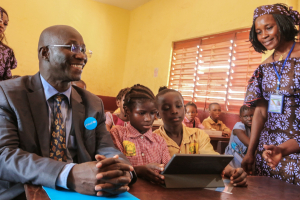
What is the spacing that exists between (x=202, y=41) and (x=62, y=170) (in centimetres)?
547

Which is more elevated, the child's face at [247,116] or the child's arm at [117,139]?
the child's face at [247,116]

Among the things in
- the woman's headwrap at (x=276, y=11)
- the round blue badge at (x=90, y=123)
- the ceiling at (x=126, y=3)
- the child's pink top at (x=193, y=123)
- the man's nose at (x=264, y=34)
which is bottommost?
the child's pink top at (x=193, y=123)

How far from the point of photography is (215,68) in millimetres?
5617

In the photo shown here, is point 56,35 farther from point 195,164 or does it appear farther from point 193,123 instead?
point 193,123

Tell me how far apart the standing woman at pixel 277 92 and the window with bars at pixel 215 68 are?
3.10 metres

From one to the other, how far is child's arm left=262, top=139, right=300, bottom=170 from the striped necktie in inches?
44.2

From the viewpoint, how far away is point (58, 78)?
4.47 feet

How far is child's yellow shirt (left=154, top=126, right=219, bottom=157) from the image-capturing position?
1.99 metres

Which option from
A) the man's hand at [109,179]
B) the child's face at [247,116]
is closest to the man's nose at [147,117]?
the man's hand at [109,179]

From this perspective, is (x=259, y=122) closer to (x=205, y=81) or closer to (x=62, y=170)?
(x=62, y=170)

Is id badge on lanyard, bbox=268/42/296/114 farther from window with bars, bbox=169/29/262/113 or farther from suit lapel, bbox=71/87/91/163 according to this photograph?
window with bars, bbox=169/29/262/113

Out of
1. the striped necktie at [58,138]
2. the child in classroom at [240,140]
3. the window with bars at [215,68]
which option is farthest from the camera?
the window with bars at [215,68]

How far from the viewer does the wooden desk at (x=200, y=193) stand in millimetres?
950

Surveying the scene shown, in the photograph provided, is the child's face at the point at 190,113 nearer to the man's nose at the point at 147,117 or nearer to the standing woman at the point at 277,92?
the standing woman at the point at 277,92
